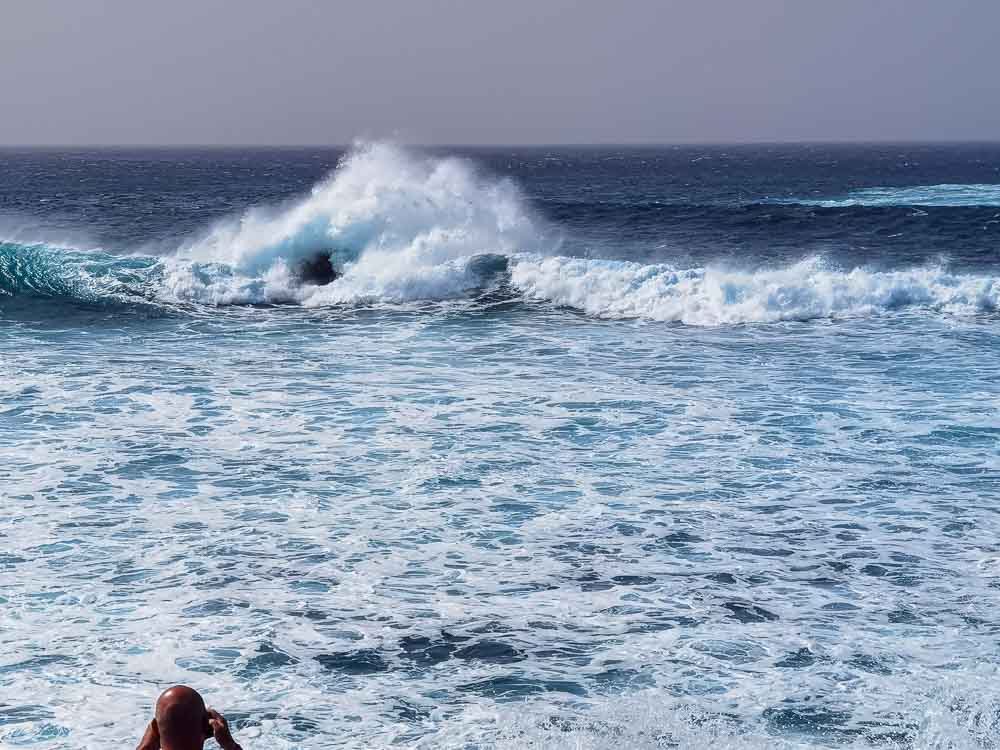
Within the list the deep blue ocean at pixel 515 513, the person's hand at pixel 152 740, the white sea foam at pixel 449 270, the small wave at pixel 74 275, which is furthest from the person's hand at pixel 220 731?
the small wave at pixel 74 275

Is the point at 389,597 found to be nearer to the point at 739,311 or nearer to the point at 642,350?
the point at 642,350

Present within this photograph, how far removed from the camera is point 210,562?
332 inches

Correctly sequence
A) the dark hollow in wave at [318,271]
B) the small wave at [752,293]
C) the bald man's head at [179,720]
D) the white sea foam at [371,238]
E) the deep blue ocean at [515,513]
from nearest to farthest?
the bald man's head at [179,720] < the deep blue ocean at [515,513] < the small wave at [752,293] < the white sea foam at [371,238] < the dark hollow in wave at [318,271]

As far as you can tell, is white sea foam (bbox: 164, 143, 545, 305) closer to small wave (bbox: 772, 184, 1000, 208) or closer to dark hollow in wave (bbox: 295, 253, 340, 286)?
dark hollow in wave (bbox: 295, 253, 340, 286)

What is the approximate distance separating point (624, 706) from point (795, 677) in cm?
125

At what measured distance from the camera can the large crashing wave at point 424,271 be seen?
22.3 metres

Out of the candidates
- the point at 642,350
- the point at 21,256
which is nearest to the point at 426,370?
the point at 642,350

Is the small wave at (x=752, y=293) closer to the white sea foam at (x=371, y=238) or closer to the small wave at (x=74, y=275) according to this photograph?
the white sea foam at (x=371, y=238)

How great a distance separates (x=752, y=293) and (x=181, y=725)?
2021 cm

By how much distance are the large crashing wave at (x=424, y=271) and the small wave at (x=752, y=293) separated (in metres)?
0.04

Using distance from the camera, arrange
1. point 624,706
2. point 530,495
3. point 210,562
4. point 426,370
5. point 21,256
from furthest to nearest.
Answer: point 21,256, point 426,370, point 530,495, point 210,562, point 624,706

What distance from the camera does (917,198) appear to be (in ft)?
172

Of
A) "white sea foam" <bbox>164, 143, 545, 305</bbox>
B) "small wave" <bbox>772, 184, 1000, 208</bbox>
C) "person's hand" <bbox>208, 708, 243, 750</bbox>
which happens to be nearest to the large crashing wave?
"white sea foam" <bbox>164, 143, 545, 305</bbox>

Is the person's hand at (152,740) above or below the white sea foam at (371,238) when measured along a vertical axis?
below
